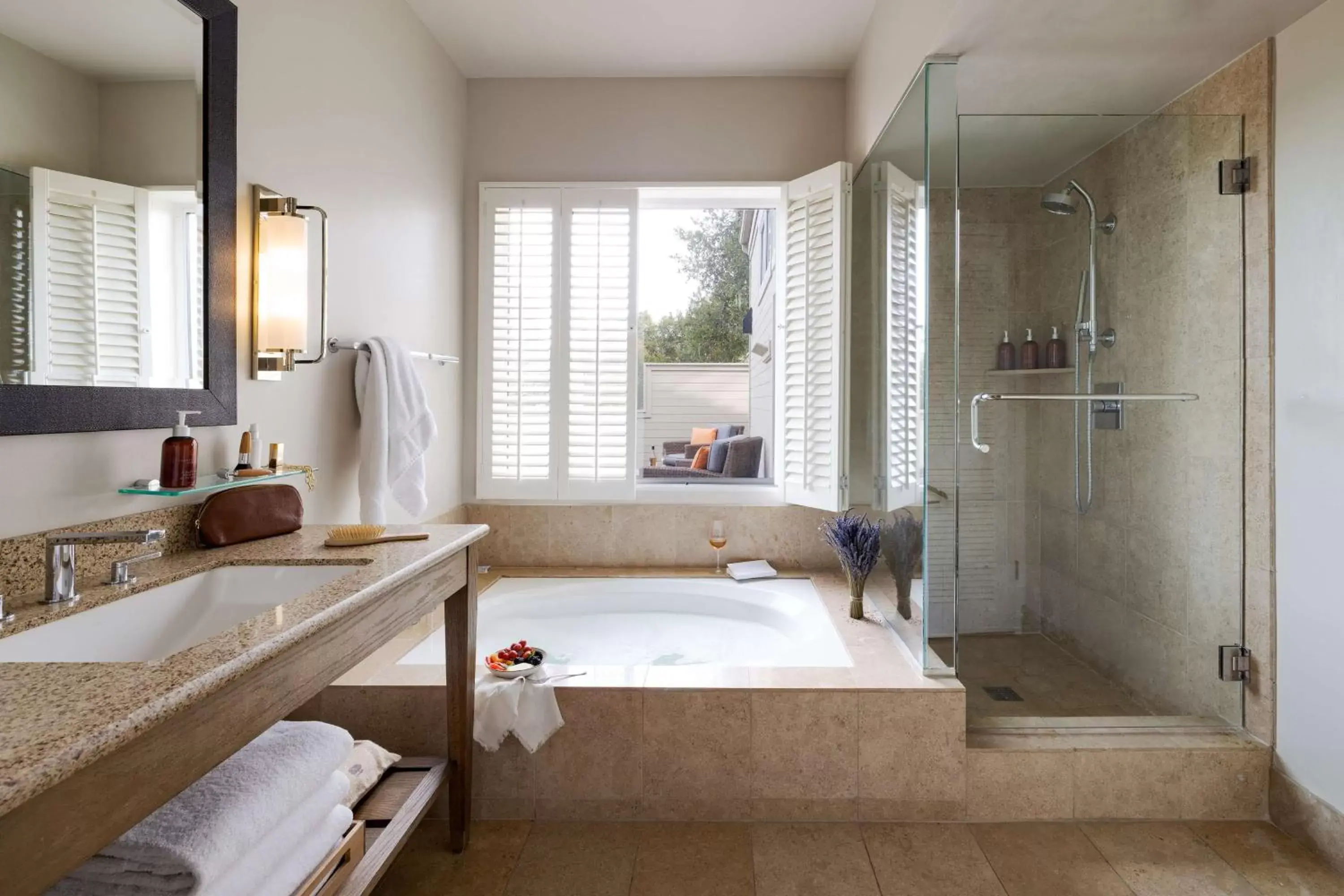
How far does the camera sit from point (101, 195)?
1.27m

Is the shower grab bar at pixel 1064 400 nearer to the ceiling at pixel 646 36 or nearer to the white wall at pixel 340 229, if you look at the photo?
the ceiling at pixel 646 36

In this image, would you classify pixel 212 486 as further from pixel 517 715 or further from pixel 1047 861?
pixel 1047 861

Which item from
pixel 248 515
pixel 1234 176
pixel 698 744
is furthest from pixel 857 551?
pixel 248 515

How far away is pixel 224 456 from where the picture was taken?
166 cm

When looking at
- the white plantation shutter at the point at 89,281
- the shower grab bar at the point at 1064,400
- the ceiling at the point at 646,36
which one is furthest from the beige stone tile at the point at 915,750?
the ceiling at the point at 646,36

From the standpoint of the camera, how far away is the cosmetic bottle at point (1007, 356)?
217cm

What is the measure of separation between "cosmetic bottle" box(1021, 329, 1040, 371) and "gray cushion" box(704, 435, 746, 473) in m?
1.43

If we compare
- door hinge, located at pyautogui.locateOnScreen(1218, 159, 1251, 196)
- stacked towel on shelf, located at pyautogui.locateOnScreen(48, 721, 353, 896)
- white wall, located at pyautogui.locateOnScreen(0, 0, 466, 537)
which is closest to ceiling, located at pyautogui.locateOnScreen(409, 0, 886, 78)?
white wall, located at pyautogui.locateOnScreen(0, 0, 466, 537)

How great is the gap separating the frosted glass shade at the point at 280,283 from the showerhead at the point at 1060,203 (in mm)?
2183

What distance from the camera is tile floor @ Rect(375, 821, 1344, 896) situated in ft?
5.42

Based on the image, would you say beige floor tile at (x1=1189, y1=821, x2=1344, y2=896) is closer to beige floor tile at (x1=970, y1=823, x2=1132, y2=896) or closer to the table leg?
beige floor tile at (x1=970, y1=823, x2=1132, y2=896)

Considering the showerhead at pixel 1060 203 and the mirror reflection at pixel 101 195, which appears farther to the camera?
the showerhead at pixel 1060 203

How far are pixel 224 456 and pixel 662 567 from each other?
1906 mm

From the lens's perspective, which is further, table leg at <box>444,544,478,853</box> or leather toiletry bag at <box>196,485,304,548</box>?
table leg at <box>444,544,478,853</box>
